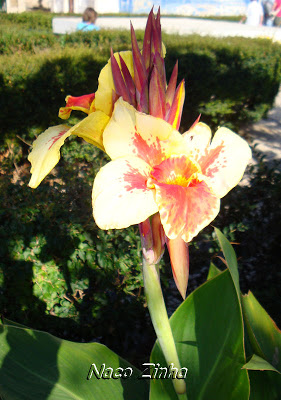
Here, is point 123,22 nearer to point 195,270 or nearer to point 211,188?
point 195,270

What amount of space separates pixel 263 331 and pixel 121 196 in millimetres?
881

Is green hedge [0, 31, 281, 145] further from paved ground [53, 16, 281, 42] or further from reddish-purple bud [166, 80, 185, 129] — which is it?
paved ground [53, 16, 281, 42]

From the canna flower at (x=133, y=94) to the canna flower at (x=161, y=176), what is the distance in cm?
6

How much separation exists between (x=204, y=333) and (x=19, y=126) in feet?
12.0

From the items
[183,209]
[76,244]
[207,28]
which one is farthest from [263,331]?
[207,28]

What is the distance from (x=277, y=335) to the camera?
1.32 meters

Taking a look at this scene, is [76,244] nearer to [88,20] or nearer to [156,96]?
[156,96]

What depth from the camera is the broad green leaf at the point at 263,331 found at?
4.13 ft

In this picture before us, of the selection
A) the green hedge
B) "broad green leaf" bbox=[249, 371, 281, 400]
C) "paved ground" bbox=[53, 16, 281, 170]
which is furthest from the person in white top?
"broad green leaf" bbox=[249, 371, 281, 400]

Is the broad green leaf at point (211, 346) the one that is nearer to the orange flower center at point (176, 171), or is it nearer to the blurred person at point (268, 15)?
the orange flower center at point (176, 171)

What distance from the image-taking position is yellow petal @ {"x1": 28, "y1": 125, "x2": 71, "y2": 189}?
77 cm

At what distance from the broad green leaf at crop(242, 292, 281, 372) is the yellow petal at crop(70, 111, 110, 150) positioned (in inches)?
30.4

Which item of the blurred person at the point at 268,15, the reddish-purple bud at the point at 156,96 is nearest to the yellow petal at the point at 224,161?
the reddish-purple bud at the point at 156,96

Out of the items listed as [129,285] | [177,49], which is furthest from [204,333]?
[177,49]
